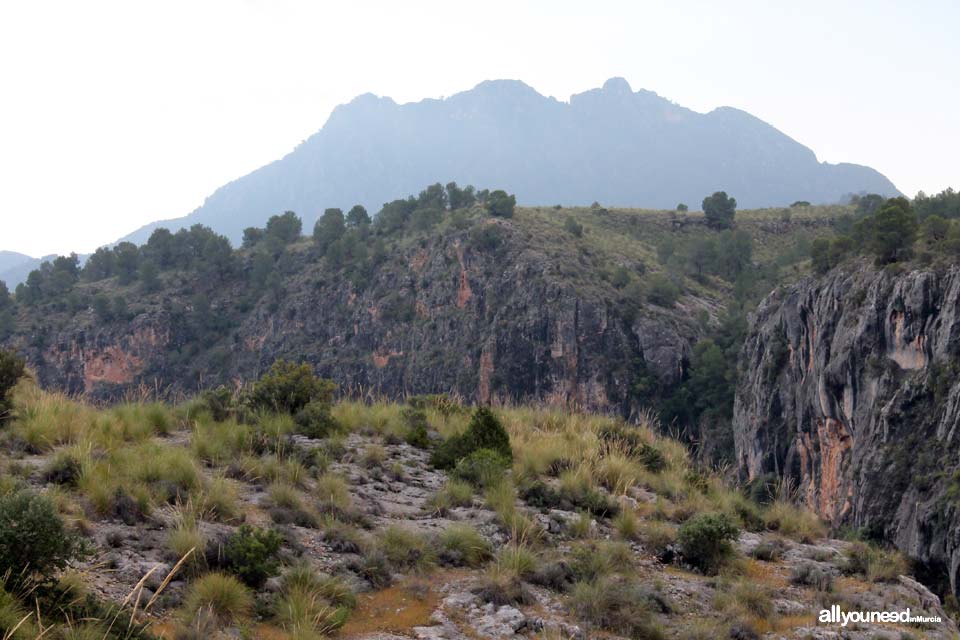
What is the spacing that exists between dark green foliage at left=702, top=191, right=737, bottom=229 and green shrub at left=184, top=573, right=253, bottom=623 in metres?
91.9

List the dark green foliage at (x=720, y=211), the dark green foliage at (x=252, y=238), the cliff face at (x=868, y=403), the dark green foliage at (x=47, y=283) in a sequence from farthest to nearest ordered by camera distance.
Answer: the dark green foliage at (x=252, y=238) < the dark green foliage at (x=720, y=211) < the dark green foliage at (x=47, y=283) < the cliff face at (x=868, y=403)

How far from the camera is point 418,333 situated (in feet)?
269

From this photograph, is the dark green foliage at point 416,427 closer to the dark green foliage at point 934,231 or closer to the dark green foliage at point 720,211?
the dark green foliage at point 934,231

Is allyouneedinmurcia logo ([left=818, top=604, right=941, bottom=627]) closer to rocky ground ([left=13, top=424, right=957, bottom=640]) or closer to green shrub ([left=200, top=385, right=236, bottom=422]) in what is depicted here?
rocky ground ([left=13, top=424, right=957, bottom=640])

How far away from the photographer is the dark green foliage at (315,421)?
1028 centimetres

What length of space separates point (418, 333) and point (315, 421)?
71.8 meters

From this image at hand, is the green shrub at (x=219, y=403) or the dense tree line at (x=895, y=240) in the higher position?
the dense tree line at (x=895, y=240)

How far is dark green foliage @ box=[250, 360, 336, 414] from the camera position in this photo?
35.9 ft

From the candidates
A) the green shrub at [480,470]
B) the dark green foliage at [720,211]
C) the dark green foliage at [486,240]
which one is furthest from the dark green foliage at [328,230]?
the green shrub at [480,470]

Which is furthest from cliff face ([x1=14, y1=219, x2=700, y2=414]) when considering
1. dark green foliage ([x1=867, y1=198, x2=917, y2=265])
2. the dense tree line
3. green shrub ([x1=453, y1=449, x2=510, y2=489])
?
green shrub ([x1=453, y1=449, x2=510, y2=489])

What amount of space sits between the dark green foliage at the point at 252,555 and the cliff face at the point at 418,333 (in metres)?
63.2

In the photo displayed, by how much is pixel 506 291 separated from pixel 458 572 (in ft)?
232

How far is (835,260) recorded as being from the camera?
4997 cm

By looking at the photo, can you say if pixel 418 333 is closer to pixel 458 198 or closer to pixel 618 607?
pixel 458 198
